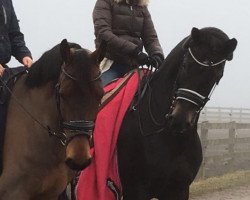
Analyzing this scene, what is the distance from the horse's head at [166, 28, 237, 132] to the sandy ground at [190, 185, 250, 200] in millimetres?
4979

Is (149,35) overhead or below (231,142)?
overhead

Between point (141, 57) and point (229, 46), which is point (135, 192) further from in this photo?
point (229, 46)

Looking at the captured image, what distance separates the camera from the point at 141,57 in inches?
212

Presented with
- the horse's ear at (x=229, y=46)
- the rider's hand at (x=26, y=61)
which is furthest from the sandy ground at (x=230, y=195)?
the rider's hand at (x=26, y=61)

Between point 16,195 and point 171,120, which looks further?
point 171,120

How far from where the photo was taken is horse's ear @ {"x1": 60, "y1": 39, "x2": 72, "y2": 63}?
12.2 feet

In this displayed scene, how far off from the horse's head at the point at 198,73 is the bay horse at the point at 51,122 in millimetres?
941

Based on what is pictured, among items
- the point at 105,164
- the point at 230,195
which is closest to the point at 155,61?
the point at 105,164

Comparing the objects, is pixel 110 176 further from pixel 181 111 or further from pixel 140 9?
pixel 140 9

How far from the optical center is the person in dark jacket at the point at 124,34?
5441mm

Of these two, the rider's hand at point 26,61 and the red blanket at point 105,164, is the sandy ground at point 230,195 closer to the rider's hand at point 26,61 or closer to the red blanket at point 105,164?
the red blanket at point 105,164

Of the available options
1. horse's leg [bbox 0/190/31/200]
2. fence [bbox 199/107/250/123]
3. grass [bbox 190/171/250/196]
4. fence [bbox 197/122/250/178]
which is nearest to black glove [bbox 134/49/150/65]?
horse's leg [bbox 0/190/31/200]

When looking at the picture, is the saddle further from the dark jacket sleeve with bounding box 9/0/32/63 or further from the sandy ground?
the sandy ground

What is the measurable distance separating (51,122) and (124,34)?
77.0 inches
